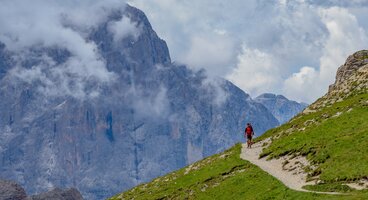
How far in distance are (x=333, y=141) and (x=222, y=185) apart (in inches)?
555

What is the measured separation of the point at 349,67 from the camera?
351 feet

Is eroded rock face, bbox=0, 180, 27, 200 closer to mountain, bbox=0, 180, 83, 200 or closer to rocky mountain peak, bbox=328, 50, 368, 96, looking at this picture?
mountain, bbox=0, 180, 83, 200

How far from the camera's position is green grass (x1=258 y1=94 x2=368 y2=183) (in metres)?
51.1

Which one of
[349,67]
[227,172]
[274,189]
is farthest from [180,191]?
[349,67]

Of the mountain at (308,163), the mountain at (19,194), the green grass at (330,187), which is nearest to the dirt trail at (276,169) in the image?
the mountain at (308,163)

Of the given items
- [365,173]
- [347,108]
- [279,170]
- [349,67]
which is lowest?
[365,173]

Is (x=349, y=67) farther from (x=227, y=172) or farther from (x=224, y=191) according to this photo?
(x=224, y=191)

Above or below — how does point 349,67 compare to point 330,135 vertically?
above

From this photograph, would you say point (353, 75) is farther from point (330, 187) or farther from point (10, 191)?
point (10, 191)

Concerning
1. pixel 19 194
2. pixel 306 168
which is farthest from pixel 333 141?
pixel 19 194

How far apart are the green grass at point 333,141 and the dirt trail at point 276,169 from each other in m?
1.52

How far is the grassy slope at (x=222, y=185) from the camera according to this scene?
52.7 metres

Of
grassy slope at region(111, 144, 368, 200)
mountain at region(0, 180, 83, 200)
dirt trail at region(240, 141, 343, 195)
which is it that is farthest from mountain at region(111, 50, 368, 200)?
mountain at region(0, 180, 83, 200)

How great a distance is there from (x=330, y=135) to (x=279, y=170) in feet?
25.5
